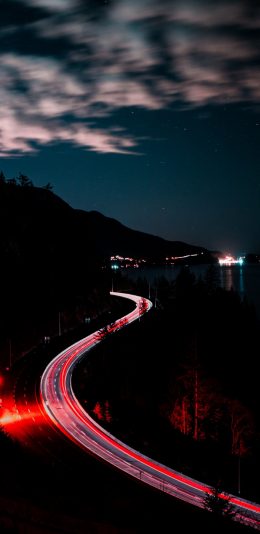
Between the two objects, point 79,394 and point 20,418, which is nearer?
point 20,418

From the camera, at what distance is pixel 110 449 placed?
22.5m

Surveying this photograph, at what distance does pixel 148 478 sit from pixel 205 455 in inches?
519

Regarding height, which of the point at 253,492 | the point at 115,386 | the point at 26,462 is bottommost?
the point at 253,492

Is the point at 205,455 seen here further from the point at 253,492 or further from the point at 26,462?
the point at 26,462

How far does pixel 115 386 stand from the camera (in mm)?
41812

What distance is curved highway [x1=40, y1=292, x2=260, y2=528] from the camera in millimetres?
19312

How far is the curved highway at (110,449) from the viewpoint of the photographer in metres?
19.3

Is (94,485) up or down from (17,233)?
down

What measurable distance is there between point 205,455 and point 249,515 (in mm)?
13404

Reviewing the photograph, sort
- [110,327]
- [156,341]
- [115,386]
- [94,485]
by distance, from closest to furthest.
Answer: [94,485] → [115,386] → [110,327] → [156,341]

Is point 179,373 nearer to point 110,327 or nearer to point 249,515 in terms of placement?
point 110,327

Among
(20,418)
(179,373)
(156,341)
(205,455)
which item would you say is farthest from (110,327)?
(20,418)

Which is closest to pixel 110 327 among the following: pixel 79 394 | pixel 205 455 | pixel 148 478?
pixel 79 394

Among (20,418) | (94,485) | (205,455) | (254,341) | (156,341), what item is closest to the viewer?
(94,485)
